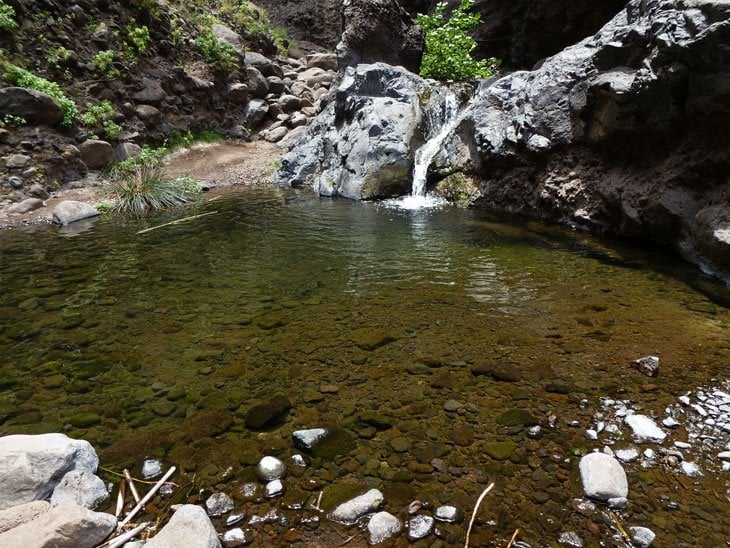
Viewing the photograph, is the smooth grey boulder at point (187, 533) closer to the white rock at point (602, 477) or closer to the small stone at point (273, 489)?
the small stone at point (273, 489)

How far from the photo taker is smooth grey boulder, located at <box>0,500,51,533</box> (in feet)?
5.84

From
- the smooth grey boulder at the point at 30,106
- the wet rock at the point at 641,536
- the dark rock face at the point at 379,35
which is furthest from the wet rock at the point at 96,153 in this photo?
the wet rock at the point at 641,536

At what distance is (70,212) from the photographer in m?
9.78

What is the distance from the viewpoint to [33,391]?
3277mm

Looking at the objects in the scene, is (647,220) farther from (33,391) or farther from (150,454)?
(33,391)

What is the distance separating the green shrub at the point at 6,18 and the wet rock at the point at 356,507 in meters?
15.9

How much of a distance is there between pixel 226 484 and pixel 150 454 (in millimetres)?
622

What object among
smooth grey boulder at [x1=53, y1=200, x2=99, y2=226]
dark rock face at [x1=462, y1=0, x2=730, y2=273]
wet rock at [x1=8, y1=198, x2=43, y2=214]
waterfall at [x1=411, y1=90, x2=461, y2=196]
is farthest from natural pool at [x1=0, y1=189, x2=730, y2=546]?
waterfall at [x1=411, y1=90, x2=461, y2=196]

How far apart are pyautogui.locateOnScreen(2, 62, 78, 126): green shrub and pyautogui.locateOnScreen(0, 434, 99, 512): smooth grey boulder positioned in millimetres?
13177

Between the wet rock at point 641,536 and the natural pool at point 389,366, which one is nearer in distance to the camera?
the wet rock at point 641,536

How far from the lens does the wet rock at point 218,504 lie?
2.15 metres

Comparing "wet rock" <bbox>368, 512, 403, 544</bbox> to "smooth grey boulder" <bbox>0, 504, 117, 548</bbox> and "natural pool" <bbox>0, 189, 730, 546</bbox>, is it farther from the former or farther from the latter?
"smooth grey boulder" <bbox>0, 504, 117, 548</bbox>

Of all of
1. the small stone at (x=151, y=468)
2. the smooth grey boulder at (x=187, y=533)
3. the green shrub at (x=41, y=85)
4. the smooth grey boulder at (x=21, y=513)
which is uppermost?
the green shrub at (x=41, y=85)

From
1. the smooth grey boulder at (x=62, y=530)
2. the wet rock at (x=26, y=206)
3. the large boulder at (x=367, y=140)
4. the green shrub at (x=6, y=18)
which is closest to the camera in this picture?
the smooth grey boulder at (x=62, y=530)
